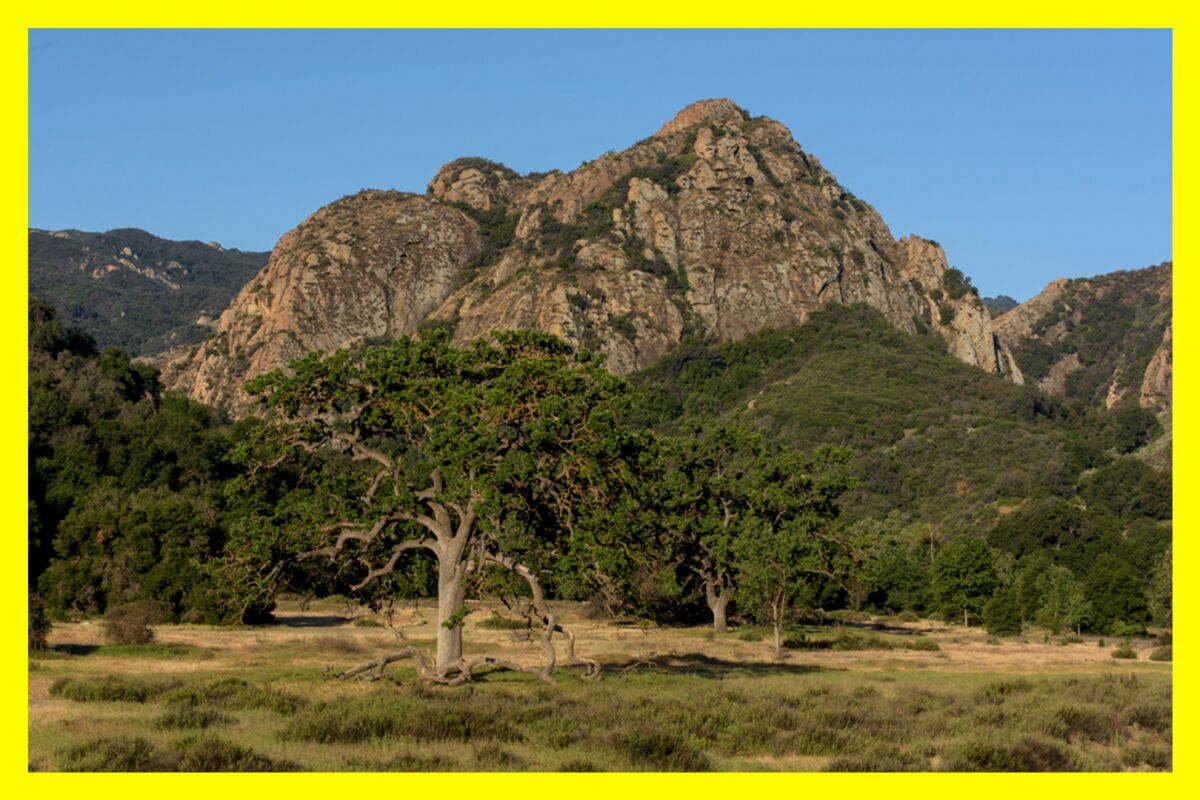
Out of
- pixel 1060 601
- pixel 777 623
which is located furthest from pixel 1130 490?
pixel 777 623

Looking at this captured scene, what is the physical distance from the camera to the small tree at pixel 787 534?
181 ft

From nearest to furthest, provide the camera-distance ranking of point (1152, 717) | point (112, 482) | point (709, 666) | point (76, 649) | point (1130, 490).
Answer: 1. point (1152, 717)
2. point (76, 649)
3. point (709, 666)
4. point (112, 482)
5. point (1130, 490)

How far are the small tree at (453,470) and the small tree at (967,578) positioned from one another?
5230 centimetres

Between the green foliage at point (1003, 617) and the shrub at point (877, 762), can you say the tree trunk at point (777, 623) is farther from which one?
the shrub at point (877, 762)

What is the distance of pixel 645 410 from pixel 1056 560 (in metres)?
102

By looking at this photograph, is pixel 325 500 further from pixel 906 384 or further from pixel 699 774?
pixel 906 384

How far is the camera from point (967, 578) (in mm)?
83750

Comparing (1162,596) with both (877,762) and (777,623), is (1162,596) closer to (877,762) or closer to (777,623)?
(777,623)

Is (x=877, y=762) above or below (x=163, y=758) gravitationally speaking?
below

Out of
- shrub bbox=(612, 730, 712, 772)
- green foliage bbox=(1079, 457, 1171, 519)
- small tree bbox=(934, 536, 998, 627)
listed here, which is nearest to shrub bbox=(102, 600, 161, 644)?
shrub bbox=(612, 730, 712, 772)

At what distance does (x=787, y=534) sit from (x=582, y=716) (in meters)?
32.6

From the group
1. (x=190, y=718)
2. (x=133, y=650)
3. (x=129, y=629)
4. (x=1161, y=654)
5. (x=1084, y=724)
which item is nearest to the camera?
(x=190, y=718)

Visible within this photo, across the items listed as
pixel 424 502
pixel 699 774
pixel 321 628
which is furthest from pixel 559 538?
pixel 321 628

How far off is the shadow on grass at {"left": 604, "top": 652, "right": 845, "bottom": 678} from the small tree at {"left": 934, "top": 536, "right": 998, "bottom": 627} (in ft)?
122
